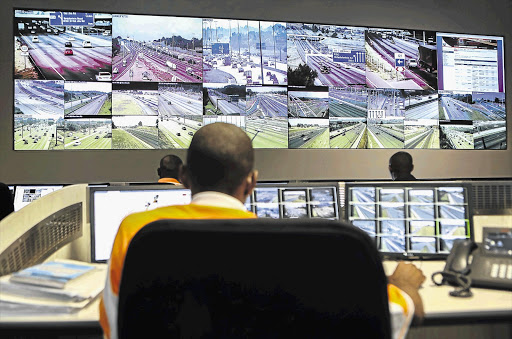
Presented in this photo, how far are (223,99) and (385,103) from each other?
1.60 metres

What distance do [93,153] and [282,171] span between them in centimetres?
170

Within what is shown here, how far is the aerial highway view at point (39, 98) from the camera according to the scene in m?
3.75

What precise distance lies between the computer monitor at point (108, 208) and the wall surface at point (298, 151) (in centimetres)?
227

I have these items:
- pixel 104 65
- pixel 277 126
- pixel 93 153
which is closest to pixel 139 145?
pixel 93 153

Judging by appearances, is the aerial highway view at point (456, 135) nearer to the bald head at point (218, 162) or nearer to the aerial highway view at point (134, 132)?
the aerial highway view at point (134, 132)

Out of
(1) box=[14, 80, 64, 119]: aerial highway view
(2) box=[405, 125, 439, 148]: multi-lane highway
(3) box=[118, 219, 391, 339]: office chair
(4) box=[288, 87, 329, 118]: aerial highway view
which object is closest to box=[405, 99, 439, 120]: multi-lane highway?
(2) box=[405, 125, 439, 148]: multi-lane highway

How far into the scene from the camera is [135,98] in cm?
393

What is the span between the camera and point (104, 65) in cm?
387

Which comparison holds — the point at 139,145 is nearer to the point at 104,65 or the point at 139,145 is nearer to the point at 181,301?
the point at 104,65

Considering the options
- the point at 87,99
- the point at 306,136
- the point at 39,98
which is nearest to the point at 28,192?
the point at 39,98

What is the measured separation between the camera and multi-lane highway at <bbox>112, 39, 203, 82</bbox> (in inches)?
154

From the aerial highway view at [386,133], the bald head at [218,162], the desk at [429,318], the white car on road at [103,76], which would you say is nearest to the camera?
the bald head at [218,162]

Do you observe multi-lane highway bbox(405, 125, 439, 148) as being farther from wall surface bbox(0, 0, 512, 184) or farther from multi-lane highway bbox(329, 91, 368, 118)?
multi-lane highway bbox(329, 91, 368, 118)

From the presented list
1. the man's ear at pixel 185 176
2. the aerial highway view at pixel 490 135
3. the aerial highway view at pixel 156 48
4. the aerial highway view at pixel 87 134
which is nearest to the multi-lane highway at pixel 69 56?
the aerial highway view at pixel 156 48
